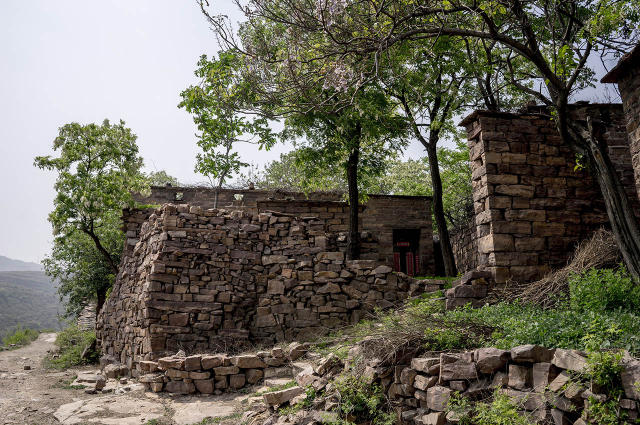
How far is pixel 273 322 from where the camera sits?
928cm

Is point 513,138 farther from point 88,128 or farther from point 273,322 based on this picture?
point 88,128

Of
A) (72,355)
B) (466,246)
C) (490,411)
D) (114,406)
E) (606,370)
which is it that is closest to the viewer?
(606,370)

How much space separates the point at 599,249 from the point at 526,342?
10.8ft

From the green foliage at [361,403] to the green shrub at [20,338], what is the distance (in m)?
20.1

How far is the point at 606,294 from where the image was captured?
4785mm

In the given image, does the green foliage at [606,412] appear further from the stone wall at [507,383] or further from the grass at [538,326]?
the grass at [538,326]

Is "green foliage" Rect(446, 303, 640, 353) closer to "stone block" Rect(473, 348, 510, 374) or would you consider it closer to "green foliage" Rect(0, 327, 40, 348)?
"stone block" Rect(473, 348, 510, 374)

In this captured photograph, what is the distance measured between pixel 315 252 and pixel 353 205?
3.00 metres

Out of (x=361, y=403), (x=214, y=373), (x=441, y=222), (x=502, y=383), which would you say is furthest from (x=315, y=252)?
(x=502, y=383)

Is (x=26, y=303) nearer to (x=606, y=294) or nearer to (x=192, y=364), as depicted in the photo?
(x=192, y=364)

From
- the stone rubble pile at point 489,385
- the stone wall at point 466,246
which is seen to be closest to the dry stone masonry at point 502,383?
the stone rubble pile at point 489,385

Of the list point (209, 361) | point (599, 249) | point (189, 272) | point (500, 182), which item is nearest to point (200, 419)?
point (209, 361)

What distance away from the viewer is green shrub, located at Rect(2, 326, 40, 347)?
19328 millimetres

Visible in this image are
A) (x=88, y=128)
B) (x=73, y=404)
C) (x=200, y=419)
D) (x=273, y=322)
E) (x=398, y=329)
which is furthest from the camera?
(x=88, y=128)
